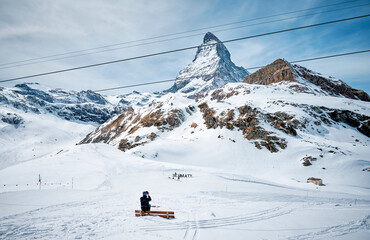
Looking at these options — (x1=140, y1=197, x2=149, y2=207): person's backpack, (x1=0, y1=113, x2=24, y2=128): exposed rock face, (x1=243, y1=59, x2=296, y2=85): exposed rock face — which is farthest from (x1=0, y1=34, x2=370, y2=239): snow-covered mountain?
(x1=0, y1=113, x2=24, y2=128): exposed rock face

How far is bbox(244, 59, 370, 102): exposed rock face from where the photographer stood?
12058 centimetres

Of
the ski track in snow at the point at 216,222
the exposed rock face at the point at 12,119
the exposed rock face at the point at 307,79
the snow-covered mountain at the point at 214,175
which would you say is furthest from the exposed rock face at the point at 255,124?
the exposed rock face at the point at 12,119

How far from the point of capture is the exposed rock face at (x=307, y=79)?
12058cm

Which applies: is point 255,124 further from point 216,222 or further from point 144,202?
point 144,202

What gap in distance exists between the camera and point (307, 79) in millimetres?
135125

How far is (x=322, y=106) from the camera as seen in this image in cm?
7569

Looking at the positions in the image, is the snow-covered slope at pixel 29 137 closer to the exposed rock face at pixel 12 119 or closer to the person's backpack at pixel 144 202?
the exposed rock face at pixel 12 119

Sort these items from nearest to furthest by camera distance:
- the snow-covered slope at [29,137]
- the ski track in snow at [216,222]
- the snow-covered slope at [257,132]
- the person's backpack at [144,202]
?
1. the ski track in snow at [216,222]
2. the person's backpack at [144,202]
3. the snow-covered slope at [257,132]
4. the snow-covered slope at [29,137]

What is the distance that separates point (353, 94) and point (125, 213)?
164934 mm

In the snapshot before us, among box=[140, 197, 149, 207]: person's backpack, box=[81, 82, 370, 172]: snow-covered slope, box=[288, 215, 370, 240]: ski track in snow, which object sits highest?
box=[81, 82, 370, 172]: snow-covered slope

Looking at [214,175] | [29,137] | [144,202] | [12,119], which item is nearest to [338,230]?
[144,202]

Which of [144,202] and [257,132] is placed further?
[257,132]

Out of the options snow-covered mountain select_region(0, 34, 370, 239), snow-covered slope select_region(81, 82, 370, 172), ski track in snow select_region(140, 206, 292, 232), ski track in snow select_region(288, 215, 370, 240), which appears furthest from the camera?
snow-covered slope select_region(81, 82, 370, 172)

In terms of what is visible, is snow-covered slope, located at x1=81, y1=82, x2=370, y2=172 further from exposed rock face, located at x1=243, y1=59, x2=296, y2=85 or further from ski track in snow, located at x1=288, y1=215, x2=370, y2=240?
exposed rock face, located at x1=243, y1=59, x2=296, y2=85
